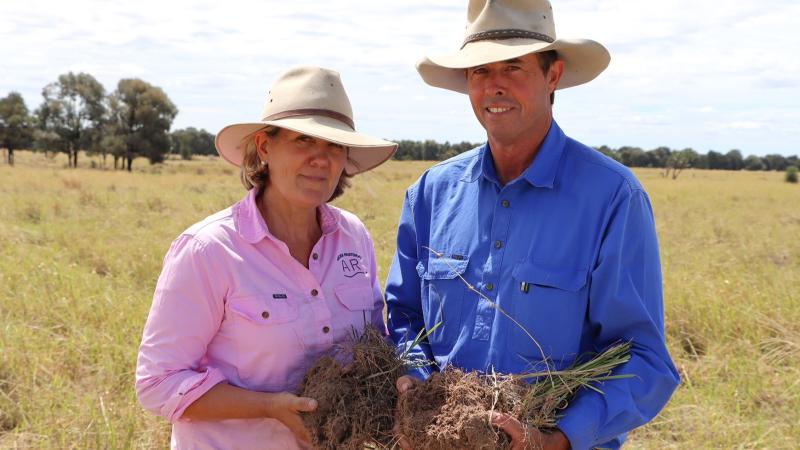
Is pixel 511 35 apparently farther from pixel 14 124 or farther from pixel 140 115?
pixel 14 124

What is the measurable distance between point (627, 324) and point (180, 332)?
1.45m

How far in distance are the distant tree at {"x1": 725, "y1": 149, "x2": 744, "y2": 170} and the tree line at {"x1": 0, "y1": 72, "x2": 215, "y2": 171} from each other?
2323 inches

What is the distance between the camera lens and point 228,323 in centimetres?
234

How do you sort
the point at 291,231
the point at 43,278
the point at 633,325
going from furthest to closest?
1. the point at 43,278
2. the point at 291,231
3. the point at 633,325

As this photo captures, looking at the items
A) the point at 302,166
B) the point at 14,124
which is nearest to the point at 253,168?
the point at 302,166

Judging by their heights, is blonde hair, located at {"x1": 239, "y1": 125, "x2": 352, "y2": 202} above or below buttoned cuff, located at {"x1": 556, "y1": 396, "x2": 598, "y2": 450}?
above

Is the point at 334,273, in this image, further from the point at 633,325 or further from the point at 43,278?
the point at 43,278

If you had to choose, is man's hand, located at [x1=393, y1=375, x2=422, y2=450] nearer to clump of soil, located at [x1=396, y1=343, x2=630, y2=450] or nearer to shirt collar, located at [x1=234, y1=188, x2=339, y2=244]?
clump of soil, located at [x1=396, y1=343, x2=630, y2=450]

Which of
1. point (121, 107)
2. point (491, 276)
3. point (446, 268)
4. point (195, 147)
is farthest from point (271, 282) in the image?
point (195, 147)

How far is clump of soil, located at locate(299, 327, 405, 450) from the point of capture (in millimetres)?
2154

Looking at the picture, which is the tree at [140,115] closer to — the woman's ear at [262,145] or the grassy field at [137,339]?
the grassy field at [137,339]

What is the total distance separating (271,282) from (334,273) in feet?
0.91

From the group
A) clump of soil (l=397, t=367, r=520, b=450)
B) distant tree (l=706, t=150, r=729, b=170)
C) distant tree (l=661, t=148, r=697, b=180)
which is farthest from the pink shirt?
distant tree (l=706, t=150, r=729, b=170)

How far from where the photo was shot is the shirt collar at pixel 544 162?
2.28m
